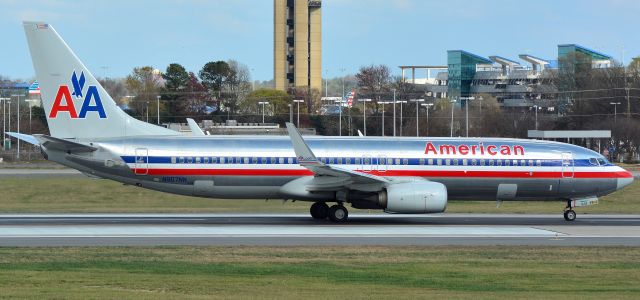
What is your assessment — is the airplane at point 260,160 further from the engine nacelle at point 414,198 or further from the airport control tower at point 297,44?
the airport control tower at point 297,44

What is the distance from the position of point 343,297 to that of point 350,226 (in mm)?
15604

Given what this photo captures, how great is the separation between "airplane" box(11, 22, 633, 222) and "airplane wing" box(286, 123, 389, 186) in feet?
0.10

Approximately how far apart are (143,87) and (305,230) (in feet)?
379

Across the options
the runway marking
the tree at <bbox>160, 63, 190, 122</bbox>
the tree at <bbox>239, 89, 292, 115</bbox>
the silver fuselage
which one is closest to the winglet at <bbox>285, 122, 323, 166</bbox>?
the silver fuselage

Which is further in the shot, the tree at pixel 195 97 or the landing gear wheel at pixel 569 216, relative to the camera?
the tree at pixel 195 97

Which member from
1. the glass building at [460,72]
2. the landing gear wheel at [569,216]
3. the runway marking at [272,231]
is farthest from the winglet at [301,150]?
the glass building at [460,72]

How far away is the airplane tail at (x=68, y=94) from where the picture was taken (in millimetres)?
34781

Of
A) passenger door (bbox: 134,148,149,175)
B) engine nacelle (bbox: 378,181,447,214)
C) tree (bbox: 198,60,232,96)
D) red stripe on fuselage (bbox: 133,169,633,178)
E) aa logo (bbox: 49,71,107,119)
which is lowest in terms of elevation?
engine nacelle (bbox: 378,181,447,214)

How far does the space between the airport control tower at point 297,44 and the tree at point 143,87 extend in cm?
1789

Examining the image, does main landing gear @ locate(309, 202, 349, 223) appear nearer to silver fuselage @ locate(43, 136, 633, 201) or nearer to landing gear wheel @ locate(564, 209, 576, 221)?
silver fuselage @ locate(43, 136, 633, 201)

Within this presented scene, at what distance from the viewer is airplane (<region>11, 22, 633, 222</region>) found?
34562mm

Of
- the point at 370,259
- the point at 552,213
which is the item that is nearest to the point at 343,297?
the point at 370,259

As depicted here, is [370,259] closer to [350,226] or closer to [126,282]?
[126,282]

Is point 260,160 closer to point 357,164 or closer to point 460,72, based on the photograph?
point 357,164
